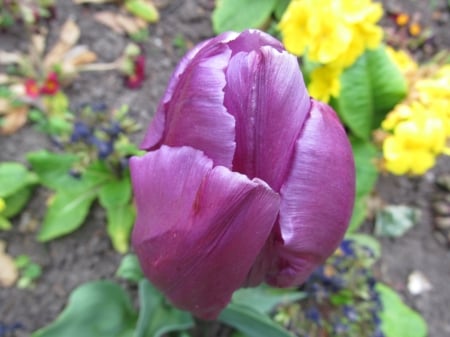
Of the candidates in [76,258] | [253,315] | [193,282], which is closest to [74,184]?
[76,258]

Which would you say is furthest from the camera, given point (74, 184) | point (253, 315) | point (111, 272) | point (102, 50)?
point (102, 50)

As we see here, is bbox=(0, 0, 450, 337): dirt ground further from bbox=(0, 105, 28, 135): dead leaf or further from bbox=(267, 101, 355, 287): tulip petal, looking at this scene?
bbox=(267, 101, 355, 287): tulip petal

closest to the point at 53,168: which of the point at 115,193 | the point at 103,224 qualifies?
the point at 115,193

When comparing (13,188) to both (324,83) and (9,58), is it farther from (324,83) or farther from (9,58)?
(324,83)

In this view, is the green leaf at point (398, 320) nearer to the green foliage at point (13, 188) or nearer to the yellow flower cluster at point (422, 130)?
the yellow flower cluster at point (422, 130)

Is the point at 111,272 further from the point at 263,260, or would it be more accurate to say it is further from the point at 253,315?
the point at 263,260

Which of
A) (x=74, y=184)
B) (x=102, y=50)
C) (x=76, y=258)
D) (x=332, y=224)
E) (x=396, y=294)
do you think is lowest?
(x=396, y=294)

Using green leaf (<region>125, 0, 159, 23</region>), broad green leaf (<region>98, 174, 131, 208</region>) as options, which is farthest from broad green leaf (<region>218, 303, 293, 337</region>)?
green leaf (<region>125, 0, 159, 23</region>)
